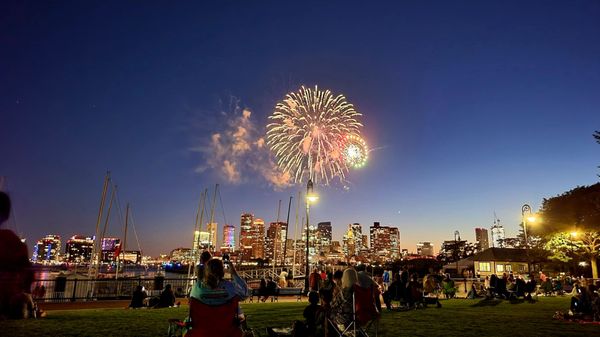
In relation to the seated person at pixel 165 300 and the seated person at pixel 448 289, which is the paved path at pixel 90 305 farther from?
the seated person at pixel 448 289

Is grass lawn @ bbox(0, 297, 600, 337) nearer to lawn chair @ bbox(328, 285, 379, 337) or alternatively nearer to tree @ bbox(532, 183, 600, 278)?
lawn chair @ bbox(328, 285, 379, 337)

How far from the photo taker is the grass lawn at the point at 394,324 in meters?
10.5

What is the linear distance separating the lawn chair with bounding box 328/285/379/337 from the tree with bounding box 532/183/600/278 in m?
29.4

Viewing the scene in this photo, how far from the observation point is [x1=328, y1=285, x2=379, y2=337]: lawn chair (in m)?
8.26

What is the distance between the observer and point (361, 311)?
829cm

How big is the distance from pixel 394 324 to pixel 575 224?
31.9m

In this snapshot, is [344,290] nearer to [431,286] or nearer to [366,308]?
[366,308]

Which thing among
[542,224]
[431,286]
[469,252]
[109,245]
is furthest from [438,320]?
[469,252]

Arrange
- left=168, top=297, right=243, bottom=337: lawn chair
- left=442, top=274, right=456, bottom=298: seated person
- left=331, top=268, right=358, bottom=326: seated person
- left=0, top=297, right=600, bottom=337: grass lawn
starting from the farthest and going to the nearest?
1. left=442, top=274, right=456, bottom=298: seated person
2. left=0, top=297, right=600, bottom=337: grass lawn
3. left=331, top=268, right=358, bottom=326: seated person
4. left=168, top=297, right=243, bottom=337: lawn chair

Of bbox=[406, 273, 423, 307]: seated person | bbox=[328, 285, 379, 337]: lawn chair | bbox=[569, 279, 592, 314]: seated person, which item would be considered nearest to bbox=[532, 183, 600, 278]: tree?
bbox=[569, 279, 592, 314]: seated person

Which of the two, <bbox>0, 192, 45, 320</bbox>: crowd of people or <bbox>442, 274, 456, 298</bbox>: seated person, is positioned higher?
<bbox>0, 192, 45, 320</bbox>: crowd of people

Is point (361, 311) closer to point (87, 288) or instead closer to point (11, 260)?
point (11, 260)

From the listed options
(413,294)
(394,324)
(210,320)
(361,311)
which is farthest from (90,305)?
(210,320)

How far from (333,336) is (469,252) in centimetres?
14718
